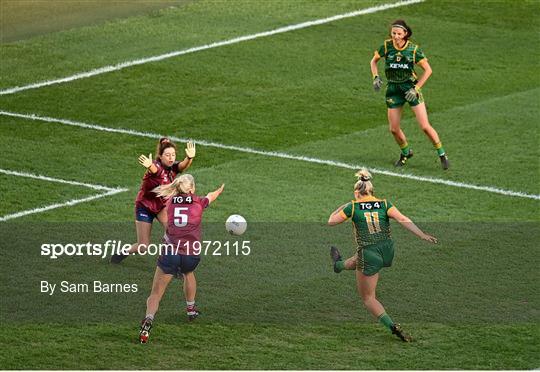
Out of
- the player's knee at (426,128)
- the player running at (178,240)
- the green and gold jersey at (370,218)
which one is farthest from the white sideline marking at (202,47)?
the green and gold jersey at (370,218)

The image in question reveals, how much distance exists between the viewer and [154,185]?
19047 millimetres

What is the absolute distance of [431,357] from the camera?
53.6 ft

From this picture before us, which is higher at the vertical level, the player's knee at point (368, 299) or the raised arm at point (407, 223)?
the raised arm at point (407, 223)

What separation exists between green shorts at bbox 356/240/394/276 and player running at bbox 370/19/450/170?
21.3 feet

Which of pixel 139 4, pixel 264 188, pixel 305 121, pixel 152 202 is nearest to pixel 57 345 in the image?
pixel 152 202

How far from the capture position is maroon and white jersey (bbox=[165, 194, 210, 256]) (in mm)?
16797

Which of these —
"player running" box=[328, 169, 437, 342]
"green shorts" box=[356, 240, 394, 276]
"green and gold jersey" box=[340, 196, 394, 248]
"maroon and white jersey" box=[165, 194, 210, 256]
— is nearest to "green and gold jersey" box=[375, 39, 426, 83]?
"player running" box=[328, 169, 437, 342]

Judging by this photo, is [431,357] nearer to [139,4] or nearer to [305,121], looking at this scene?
[305,121]

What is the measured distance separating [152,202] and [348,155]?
5.74 meters

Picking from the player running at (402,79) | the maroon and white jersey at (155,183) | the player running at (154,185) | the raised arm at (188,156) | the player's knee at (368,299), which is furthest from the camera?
the player running at (402,79)

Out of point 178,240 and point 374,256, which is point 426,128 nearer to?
point 374,256

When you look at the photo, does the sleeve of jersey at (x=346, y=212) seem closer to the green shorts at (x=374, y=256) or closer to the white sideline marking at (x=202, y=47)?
the green shorts at (x=374, y=256)

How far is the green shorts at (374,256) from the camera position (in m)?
16.7

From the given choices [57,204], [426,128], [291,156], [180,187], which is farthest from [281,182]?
[180,187]
